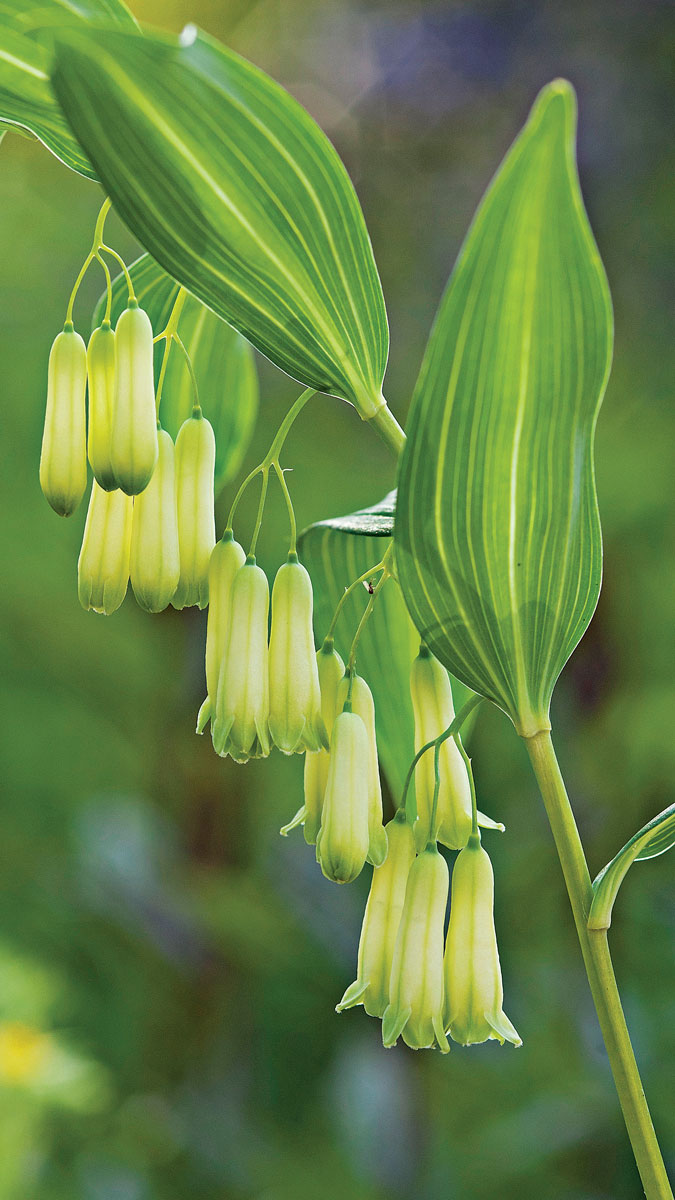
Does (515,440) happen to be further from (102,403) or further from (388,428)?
(102,403)

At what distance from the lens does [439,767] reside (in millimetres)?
431

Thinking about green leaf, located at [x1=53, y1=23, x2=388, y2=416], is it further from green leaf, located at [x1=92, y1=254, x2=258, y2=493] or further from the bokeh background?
the bokeh background

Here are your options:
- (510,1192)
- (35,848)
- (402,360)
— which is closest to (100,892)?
(35,848)

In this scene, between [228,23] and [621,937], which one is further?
[228,23]

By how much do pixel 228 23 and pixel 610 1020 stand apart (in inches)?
78.1

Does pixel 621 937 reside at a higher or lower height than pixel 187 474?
lower

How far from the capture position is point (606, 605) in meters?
1.48

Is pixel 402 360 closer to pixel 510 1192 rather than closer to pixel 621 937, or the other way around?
pixel 621 937

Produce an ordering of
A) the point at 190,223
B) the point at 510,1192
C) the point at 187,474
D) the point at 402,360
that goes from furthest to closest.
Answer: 1. the point at 402,360
2. the point at 510,1192
3. the point at 187,474
4. the point at 190,223

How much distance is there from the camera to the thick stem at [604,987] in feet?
1.15

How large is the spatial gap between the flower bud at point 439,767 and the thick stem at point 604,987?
0.19 feet

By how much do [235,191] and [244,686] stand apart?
0.68ft

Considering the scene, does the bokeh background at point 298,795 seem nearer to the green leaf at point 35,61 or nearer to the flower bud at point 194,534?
the flower bud at point 194,534

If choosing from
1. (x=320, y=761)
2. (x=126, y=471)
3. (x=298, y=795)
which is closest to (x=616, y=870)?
(x=320, y=761)
